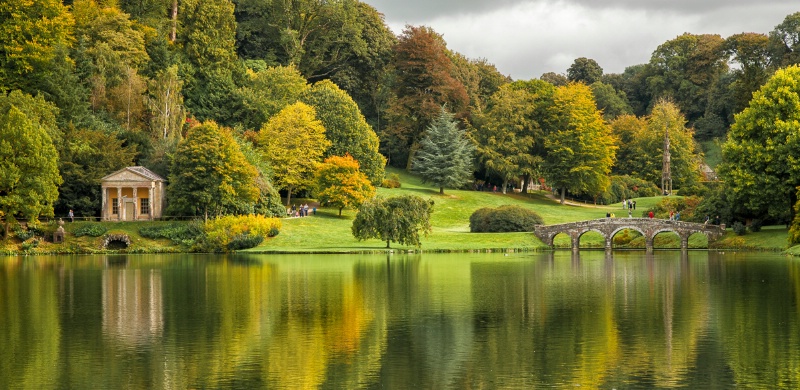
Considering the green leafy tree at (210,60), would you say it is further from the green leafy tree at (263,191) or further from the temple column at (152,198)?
the temple column at (152,198)

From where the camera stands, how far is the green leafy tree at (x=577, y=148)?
109 meters

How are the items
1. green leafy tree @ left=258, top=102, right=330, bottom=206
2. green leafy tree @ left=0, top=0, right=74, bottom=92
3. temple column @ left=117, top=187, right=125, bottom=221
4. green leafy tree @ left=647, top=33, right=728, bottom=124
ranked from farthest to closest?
green leafy tree @ left=647, top=33, right=728, bottom=124 → green leafy tree @ left=258, top=102, right=330, bottom=206 → green leafy tree @ left=0, top=0, right=74, bottom=92 → temple column @ left=117, top=187, right=125, bottom=221

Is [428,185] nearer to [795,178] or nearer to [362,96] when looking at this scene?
[362,96]

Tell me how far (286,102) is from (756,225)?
4790cm

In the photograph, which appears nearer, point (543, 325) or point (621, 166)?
point (543, 325)

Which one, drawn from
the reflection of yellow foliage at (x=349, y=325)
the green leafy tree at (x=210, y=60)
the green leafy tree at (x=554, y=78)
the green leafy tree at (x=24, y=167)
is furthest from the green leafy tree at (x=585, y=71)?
the reflection of yellow foliage at (x=349, y=325)

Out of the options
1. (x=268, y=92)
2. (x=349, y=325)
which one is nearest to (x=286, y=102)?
(x=268, y=92)

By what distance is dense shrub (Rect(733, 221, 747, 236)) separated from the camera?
3191 inches

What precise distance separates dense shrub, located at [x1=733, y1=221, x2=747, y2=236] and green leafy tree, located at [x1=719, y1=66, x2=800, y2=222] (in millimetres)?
1250

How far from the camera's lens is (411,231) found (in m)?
78.2

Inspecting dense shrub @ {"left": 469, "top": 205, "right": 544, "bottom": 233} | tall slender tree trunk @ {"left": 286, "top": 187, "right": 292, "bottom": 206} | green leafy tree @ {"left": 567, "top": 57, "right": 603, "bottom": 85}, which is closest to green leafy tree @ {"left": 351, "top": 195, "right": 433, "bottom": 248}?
dense shrub @ {"left": 469, "top": 205, "right": 544, "bottom": 233}

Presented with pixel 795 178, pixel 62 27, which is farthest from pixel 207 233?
pixel 795 178

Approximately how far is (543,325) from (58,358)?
53.9ft

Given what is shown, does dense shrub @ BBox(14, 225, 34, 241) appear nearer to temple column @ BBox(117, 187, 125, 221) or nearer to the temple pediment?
temple column @ BBox(117, 187, 125, 221)
